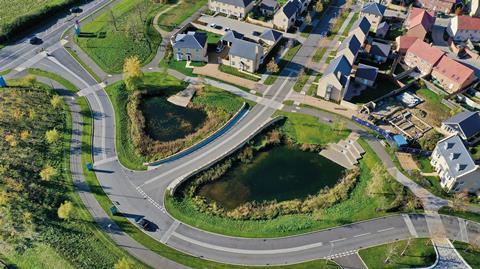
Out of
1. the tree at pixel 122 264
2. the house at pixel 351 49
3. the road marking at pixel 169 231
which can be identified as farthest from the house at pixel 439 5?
the tree at pixel 122 264

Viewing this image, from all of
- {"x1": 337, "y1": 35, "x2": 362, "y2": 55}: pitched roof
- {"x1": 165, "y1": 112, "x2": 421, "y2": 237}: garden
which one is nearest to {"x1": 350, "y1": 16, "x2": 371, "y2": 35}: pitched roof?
{"x1": 337, "y1": 35, "x2": 362, "y2": 55}: pitched roof

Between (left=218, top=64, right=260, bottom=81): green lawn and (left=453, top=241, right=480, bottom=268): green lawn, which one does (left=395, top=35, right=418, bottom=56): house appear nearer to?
(left=218, top=64, right=260, bottom=81): green lawn

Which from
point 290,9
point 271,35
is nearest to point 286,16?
point 290,9

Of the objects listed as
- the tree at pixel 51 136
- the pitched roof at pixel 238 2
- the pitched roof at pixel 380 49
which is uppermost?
the pitched roof at pixel 238 2

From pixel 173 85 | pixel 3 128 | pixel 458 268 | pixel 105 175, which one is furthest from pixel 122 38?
pixel 458 268

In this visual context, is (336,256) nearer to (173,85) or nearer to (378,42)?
(173,85)

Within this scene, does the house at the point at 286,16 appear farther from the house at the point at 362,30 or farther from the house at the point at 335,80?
the house at the point at 335,80
